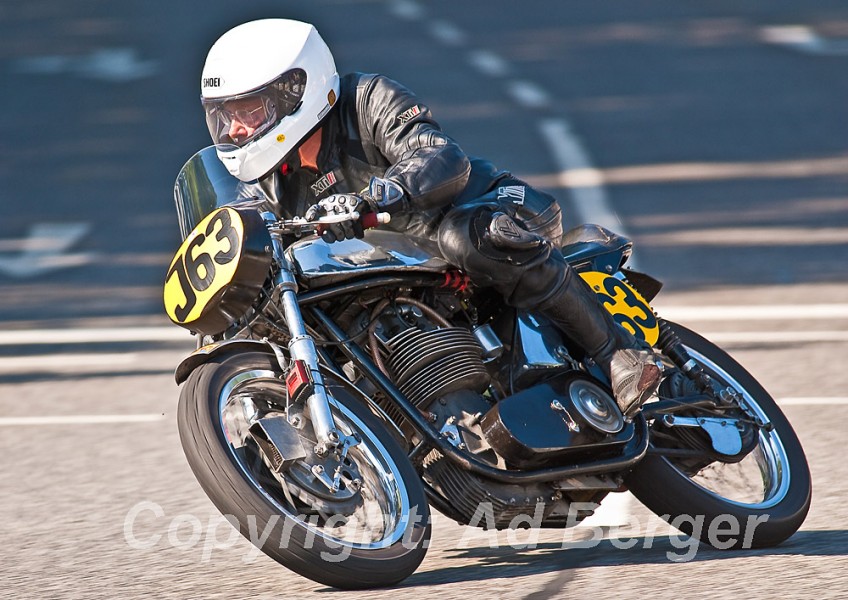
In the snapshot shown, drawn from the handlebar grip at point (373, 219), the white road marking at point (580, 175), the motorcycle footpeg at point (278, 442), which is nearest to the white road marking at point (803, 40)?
the white road marking at point (580, 175)

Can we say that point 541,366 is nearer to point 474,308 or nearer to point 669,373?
point 474,308

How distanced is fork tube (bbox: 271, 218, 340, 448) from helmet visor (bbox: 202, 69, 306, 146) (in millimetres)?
511

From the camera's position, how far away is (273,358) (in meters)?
4.74

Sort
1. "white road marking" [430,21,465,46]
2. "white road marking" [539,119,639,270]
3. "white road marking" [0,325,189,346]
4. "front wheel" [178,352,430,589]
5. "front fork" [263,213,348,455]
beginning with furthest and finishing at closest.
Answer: "white road marking" [430,21,465,46] < "white road marking" [539,119,639,270] < "white road marking" [0,325,189,346] < "front fork" [263,213,348,455] < "front wheel" [178,352,430,589]

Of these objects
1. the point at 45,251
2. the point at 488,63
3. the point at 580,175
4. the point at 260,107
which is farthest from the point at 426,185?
the point at 488,63

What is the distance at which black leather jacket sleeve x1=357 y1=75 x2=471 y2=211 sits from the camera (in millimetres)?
4805

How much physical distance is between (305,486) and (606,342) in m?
1.30

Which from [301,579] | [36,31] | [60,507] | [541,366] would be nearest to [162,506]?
[60,507]

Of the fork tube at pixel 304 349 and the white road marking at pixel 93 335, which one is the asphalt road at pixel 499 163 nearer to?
the white road marking at pixel 93 335

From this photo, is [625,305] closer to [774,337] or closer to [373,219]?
[373,219]

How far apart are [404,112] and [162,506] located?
193 cm

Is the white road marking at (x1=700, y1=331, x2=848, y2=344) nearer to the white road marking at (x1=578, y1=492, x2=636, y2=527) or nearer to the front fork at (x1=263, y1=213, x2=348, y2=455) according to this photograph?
the white road marking at (x1=578, y1=492, x2=636, y2=527)

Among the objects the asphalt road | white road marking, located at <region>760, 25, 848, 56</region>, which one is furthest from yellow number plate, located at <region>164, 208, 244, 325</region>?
white road marking, located at <region>760, 25, 848, 56</region>

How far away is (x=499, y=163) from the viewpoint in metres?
14.2
